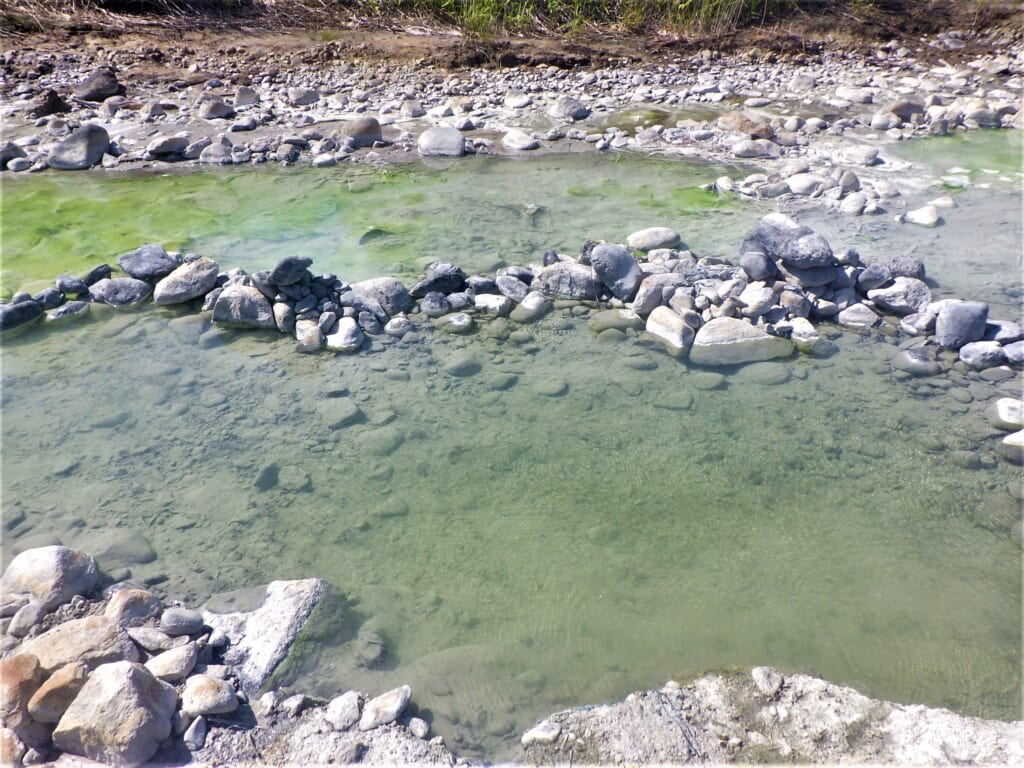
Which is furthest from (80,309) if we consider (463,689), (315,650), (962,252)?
(962,252)

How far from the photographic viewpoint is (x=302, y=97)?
27.0ft

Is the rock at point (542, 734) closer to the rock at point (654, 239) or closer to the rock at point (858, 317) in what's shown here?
the rock at point (858, 317)

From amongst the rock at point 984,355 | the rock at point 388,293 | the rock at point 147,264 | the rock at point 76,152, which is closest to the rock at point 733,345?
the rock at point 984,355

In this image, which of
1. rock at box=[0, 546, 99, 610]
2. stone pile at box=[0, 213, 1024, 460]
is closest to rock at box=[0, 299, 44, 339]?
stone pile at box=[0, 213, 1024, 460]

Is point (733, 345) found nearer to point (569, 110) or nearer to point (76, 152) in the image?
point (569, 110)

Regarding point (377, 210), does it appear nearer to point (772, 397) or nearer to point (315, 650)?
point (772, 397)

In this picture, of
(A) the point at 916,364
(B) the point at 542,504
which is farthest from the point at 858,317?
(B) the point at 542,504

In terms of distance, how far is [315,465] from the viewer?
10.6 ft

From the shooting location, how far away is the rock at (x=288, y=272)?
4180 millimetres

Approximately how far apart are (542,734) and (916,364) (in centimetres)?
280

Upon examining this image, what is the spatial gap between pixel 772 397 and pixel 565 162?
3925 millimetres

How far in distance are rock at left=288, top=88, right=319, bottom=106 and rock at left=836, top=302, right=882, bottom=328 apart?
21.2 feet

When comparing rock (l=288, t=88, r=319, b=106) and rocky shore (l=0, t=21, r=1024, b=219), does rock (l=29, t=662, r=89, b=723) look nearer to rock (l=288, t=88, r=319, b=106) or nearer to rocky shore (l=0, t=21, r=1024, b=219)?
rocky shore (l=0, t=21, r=1024, b=219)

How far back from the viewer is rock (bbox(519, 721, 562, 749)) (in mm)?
2086
